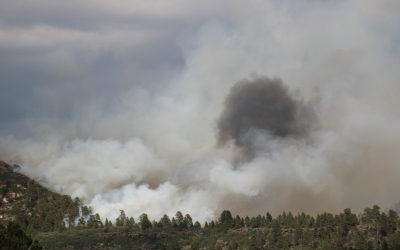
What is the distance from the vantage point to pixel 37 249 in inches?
7490

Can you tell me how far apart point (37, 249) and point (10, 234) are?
8709 millimetres

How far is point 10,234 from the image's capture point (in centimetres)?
19112
